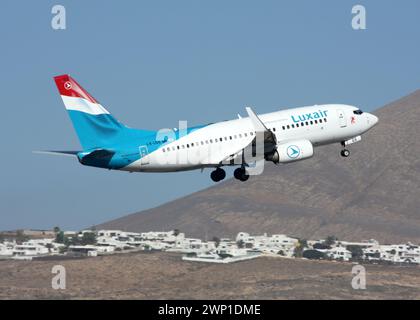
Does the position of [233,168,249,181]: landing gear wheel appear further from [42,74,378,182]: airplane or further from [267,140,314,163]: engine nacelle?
[267,140,314,163]: engine nacelle

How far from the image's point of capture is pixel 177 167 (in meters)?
80.4

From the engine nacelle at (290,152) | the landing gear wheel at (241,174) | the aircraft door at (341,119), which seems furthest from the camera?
the aircraft door at (341,119)

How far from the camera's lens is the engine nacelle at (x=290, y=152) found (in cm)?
8244

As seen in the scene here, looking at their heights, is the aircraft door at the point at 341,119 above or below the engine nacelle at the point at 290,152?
above

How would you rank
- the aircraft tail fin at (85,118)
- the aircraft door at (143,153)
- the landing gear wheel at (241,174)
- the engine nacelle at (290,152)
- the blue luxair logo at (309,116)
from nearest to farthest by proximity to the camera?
the aircraft tail fin at (85,118) → the aircraft door at (143,153) → the engine nacelle at (290,152) → the landing gear wheel at (241,174) → the blue luxair logo at (309,116)

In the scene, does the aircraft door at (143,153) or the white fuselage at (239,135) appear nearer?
the aircraft door at (143,153)

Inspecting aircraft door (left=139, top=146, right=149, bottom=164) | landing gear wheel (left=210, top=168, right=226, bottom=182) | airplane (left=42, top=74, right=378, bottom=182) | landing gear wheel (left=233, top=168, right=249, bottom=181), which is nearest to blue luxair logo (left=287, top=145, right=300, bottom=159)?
airplane (left=42, top=74, right=378, bottom=182)

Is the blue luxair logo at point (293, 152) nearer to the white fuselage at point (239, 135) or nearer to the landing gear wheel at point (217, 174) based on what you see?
the white fuselage at point (239, 135)

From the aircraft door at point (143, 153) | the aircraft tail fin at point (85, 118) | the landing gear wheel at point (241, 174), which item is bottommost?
the landing gear wheel at point (241, 174)

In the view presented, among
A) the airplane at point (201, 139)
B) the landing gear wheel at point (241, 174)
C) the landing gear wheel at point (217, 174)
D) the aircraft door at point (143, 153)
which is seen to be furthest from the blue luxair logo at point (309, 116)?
the aircraft door at point (143, 153)

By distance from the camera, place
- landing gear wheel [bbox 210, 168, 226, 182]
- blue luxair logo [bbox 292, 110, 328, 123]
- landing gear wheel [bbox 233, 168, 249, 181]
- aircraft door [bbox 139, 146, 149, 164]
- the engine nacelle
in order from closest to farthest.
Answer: aircraft door [bbox 139, 146, 149, 164] → the engine nacelle → landing gear wheel [bbox 233, 168, 249, 181] → blue luxair logo [bbox 292, 110, 328, 123] → landing gear wheel [bbox 210, 168, 226, 182]

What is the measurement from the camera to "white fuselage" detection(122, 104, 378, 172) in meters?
79.1
